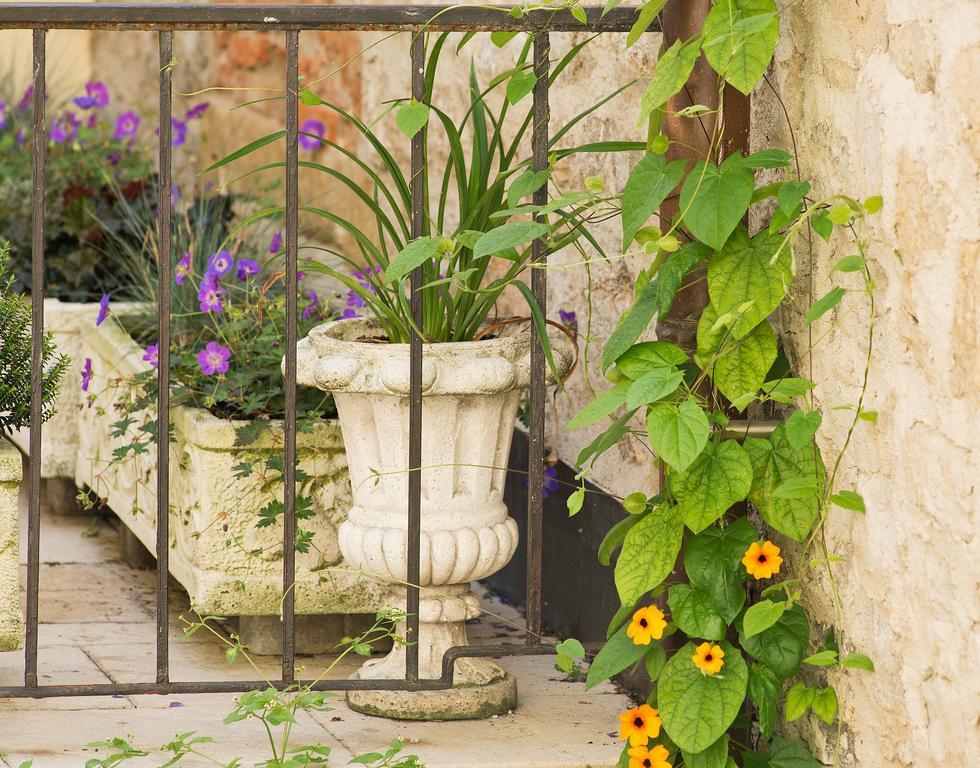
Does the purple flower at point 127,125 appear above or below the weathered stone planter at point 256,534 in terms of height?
above

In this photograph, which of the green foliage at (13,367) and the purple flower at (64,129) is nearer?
Result: the green foliage at (13,367)

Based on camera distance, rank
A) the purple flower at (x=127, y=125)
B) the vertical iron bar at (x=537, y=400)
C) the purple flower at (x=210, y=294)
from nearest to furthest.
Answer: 1. the vertical iron bar at (x=537, y=400)
2. the purple flower at (x=210, y=294)
3. the purple flower at (x=127, y=125)

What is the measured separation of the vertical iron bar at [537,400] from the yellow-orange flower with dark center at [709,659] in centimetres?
36

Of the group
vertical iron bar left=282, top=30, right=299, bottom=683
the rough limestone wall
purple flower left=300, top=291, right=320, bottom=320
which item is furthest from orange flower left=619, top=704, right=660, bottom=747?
purple flower left=300, top=291, right=320, bottom=320

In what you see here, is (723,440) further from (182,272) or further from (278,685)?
(182,272)

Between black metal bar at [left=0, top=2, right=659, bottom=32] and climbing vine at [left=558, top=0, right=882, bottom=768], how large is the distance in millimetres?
229

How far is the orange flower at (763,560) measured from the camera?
1.88 m

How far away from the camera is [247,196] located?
4.36 m

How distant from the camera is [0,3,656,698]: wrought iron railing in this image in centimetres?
203

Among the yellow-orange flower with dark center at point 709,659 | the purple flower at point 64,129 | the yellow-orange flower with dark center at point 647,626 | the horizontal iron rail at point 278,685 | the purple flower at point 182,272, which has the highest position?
the purple flower at point 64,129

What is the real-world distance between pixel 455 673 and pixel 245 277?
44.8 inches

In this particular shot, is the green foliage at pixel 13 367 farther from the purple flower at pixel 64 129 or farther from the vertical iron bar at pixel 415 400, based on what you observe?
the purple flower at pixel 64 129

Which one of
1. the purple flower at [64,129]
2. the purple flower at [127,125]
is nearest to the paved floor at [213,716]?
the purple flower at [64,129]

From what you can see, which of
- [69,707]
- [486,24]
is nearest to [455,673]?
[69,707]
